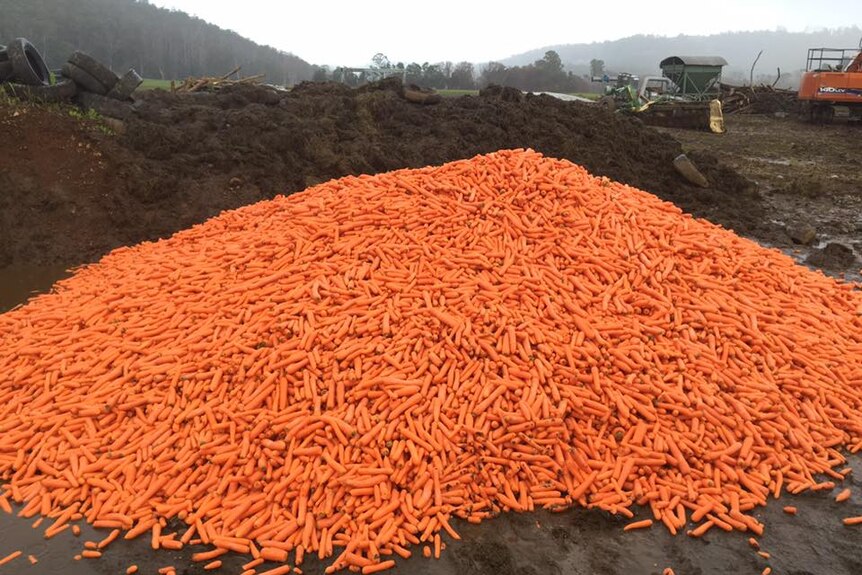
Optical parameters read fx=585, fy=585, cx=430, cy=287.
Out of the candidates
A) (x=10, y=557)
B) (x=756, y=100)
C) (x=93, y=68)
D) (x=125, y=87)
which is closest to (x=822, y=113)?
(x=756, y=100)

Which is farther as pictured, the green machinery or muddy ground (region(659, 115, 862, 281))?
the green machinery

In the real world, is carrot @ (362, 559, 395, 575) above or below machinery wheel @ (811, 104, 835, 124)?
below

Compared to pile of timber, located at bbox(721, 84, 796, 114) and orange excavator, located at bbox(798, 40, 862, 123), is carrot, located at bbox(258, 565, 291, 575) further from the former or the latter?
pile of timber, located at bbox(721, 84, 796, 114)

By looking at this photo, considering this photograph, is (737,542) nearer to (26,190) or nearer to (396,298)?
(396,298)

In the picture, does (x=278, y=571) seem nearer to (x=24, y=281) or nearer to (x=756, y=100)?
(x=24, y=281)

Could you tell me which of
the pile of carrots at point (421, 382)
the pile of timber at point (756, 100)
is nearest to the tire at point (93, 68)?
the pile of carrots at point (421, 382)

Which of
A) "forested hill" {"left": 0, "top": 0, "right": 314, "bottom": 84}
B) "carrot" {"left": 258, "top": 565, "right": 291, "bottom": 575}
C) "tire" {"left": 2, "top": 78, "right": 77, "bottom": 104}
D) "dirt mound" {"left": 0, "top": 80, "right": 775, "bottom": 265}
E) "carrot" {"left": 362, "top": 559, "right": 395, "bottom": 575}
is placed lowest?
"carrot" {"left": 362, "top": 559, "right": 395, "bottom": 575}

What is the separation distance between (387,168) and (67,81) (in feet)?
19.6

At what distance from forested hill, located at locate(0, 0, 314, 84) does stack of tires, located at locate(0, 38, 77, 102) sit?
27.6m

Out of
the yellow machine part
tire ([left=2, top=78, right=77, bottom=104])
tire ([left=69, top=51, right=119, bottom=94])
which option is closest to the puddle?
tire ([left=2, top=78, right=77, bottom=104])

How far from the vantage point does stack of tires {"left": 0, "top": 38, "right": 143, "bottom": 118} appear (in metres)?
10.0

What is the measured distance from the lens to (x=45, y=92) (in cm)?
1002

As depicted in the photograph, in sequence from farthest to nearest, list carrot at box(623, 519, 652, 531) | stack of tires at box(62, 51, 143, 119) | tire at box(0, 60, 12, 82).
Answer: stack of tires at box(62, 51, 143, 119)
tire at box(0, 60, 12, 82)
carrot at box(623, 519, 652, 531)

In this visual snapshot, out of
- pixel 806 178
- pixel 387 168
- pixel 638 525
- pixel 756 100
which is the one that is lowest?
pixel 638 525
